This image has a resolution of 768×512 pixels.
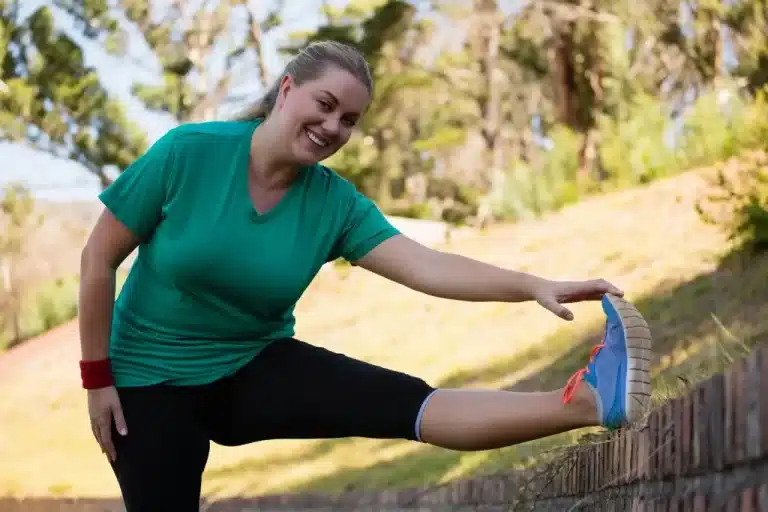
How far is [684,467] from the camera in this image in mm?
2111

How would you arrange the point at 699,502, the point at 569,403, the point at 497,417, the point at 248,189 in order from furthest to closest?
the point at 248,189 → the point at 497,417 → the point at 569,403 → the point at 699,502

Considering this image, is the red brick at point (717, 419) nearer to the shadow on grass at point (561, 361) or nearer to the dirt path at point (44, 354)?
the shadow on grass at point (561, 361)

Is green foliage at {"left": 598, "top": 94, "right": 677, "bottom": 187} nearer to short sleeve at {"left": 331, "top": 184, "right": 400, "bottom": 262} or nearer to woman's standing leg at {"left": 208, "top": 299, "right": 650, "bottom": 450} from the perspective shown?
short sleeve at {"left": 331, "top": 184, "right": 400, "bottom": 262}

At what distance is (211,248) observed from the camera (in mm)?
2670

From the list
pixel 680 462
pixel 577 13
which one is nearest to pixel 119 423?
pixel 680 462

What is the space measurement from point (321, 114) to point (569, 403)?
85cm

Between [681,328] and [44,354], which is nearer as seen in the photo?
[681,328]

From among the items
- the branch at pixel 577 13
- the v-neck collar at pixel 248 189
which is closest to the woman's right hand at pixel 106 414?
the v-neck collar at pixel 248 189

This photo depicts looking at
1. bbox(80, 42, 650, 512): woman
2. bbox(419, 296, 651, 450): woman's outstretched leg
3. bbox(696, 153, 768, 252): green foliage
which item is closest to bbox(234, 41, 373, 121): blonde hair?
bbox(80, 42, 650, 512): woman

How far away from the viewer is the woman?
266cm

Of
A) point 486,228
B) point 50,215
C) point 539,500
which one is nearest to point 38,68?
point 50,215

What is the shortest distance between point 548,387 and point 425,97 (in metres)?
18.9

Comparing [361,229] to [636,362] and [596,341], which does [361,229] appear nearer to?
[636,362]

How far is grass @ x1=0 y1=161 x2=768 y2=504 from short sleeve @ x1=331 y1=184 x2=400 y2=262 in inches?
82.6
